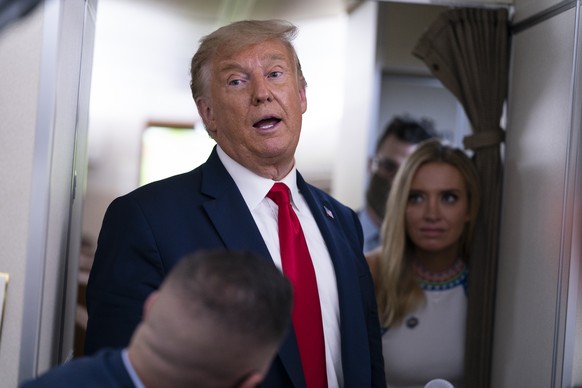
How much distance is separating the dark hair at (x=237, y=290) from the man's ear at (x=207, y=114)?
1256 mm

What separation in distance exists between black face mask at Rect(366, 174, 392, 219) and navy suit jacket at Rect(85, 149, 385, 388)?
2.70m

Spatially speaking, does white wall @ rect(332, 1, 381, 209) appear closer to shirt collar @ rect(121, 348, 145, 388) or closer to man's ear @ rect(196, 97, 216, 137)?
man's ear @ rect(196, 97, 216, 137)

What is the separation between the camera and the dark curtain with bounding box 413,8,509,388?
2965 millimetres

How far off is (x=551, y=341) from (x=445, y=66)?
1.14 meters

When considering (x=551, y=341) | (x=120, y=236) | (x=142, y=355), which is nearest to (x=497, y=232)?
(x=551, y=341)

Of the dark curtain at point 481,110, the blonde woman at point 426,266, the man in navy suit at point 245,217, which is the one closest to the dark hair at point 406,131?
the blonde woman at point 426,266

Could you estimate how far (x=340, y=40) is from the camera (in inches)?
227

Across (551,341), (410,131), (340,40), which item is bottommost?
(551,341)

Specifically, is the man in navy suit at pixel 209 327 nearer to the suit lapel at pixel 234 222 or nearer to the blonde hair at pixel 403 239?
the suit lapel at pixel 234 222

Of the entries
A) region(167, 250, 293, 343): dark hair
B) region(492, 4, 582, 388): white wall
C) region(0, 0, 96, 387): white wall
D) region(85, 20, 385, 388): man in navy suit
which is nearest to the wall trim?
region(492, 4, 582, 388): white wall

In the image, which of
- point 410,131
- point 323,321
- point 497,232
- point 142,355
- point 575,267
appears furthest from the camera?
point 410,131

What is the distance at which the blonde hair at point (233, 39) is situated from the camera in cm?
230

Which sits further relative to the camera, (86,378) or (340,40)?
(340,40)

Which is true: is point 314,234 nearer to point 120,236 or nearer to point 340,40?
point 120,236
